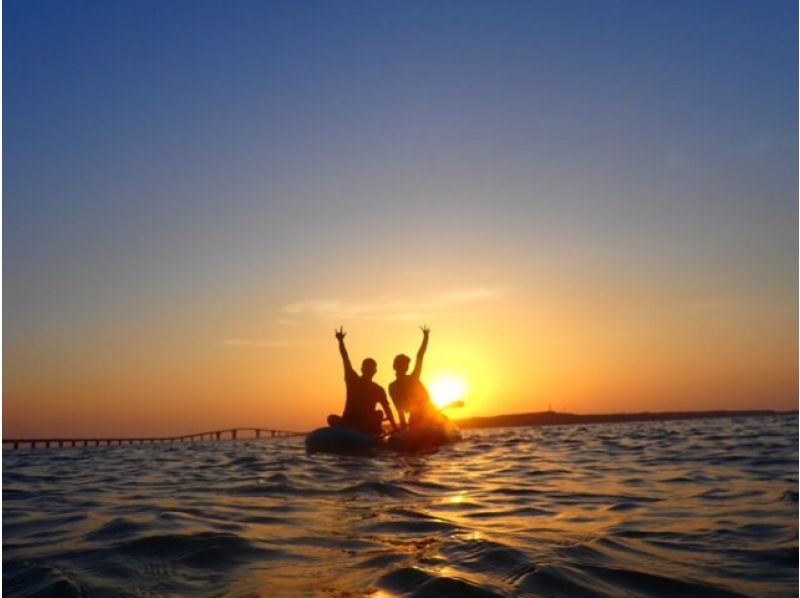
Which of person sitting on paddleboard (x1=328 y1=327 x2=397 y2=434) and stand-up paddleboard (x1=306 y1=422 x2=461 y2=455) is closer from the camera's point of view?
stand-up paddleboard (x1=306 y1=422 x2=461 y2=455)

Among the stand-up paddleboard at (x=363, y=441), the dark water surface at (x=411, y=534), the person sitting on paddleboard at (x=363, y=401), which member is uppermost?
the person sitting on paddleboard at (x=363, y=401)

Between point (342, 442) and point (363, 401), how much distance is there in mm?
1768

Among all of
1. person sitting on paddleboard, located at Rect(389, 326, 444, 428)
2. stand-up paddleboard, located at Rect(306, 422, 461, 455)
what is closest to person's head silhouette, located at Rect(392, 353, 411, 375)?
person sitting on paddleboard, located at Rect(389, 326, 444, 428)

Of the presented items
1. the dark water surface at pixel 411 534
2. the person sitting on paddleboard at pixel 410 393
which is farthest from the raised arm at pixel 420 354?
the dark water surface at pixel 411 534

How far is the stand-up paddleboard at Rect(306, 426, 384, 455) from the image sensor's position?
58.9 ft

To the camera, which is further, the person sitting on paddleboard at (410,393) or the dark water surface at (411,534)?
the person sitting on paddleboard at (410,393)

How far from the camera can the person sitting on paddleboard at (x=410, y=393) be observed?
19.8 m

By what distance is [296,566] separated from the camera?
5324mm

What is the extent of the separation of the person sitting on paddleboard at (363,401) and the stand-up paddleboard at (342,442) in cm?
82

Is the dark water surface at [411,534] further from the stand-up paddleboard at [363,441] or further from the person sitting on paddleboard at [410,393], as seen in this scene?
the person sitting on paddleboard at [410,393]

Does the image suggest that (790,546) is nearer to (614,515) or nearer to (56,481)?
(614,515)

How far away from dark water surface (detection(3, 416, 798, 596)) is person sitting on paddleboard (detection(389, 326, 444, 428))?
7502 millimetres

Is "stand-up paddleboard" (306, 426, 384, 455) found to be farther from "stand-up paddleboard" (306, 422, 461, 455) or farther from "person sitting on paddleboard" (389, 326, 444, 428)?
"person sitting on paddleboard" (389, 326, 444, 428)

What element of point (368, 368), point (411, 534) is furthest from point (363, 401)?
point (411, 534)
